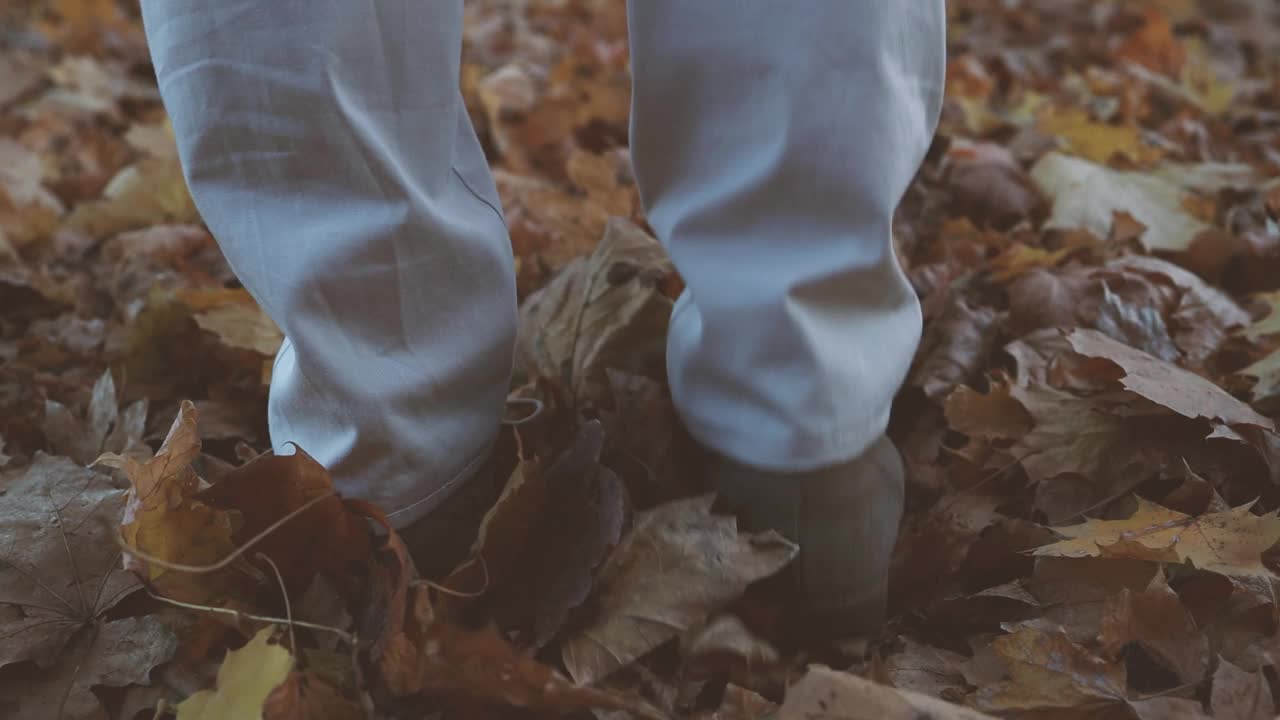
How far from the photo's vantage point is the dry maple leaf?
2.20 feet

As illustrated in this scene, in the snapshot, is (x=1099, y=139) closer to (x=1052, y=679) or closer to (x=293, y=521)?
(x=1052, y=679)

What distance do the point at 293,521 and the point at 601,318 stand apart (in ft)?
A: 1.22

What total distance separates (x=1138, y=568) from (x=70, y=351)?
3.63 ft

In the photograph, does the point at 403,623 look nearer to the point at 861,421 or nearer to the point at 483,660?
the point at 483,660

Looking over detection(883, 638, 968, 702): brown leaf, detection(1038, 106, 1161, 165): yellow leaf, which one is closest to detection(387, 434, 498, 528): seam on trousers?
detection(883, 638, 968, 702): brown leaf

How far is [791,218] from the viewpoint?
0.63 m

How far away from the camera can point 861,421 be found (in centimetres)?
67

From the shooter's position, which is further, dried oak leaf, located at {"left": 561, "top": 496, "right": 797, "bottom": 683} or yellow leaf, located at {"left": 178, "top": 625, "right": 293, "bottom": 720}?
dried oak leaf, located at {"left": 561, "top": 496, "right": 797, "bottom": 683}

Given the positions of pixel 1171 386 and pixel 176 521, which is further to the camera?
pixel 1171 386

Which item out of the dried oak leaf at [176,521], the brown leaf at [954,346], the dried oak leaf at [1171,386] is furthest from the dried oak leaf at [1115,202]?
the dried oak leaf at [176,521]

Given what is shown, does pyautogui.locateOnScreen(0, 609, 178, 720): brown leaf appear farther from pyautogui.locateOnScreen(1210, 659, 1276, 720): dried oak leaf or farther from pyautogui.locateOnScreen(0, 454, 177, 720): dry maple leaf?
pyautogui.locateOnScreen(1210, 659, 1276, 720): dried oak leaf

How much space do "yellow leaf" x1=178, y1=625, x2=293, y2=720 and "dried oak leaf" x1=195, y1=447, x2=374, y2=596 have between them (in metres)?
0.11

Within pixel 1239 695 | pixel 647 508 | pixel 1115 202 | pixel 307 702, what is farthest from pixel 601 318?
pixel 1115 202

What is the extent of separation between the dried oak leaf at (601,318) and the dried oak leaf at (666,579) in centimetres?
21
